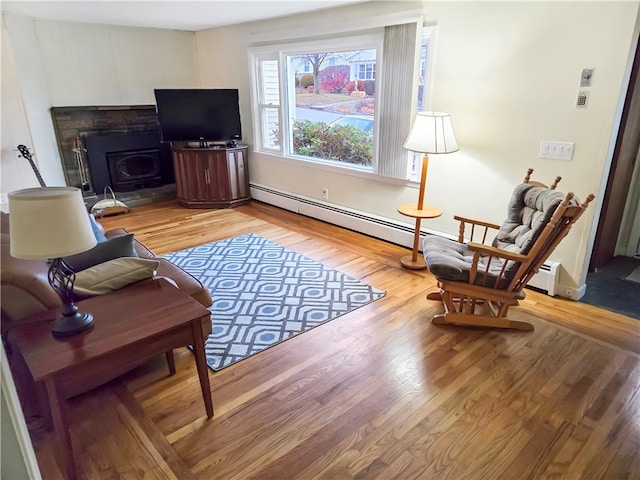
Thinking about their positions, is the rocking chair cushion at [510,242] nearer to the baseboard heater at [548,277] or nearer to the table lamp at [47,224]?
the baseboard heater at [548,277]

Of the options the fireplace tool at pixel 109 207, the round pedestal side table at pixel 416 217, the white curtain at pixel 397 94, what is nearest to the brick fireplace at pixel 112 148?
the fireplace tool at pixel 109 207

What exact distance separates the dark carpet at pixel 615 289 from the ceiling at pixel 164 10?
10.6 ft

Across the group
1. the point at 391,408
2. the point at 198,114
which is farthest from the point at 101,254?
the point at 198,114

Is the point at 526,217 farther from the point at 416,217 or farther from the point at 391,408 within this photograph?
the point at 391,408

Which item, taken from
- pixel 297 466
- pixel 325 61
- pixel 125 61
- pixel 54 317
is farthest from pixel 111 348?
pixel 125 61

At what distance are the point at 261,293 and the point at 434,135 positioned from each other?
1805mm

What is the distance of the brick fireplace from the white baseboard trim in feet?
5.01

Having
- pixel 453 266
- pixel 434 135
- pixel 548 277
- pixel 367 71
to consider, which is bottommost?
pixel 548 277

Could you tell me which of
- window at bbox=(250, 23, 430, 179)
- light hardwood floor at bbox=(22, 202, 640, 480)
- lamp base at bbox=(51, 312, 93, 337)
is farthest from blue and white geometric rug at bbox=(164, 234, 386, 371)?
window at bbox=(250, 23, 430, 179)

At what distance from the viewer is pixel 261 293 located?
3.19 metres

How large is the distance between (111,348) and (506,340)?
225 cm

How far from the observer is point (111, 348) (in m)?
1.56

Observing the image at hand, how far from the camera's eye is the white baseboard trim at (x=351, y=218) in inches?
153

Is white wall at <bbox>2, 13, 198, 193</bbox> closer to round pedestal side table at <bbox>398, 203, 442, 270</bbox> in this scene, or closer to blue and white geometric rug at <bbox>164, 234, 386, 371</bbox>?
blue and white geometric rug at <bbox>164, 234, 386, 371</bbox>
